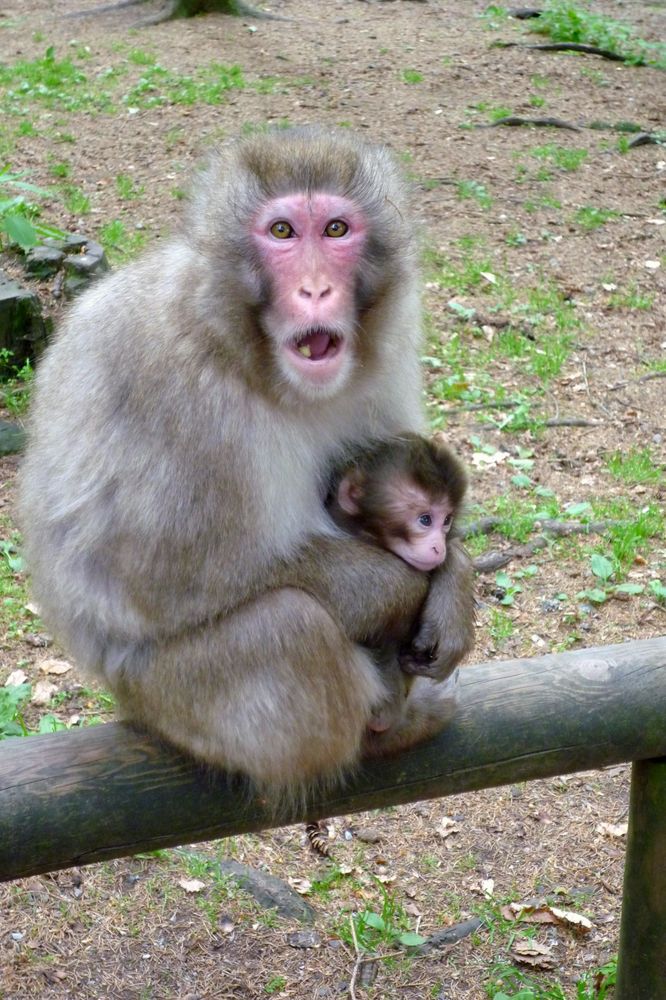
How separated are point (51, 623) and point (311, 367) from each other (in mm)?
967

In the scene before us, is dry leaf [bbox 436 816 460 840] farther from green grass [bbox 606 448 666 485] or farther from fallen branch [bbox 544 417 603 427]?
fallen branch [bbox 544 417 603 427]

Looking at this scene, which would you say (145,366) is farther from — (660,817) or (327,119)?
(327,119)

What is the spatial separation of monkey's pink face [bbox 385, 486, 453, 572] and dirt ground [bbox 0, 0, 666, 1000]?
84cm

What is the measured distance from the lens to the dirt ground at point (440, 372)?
362 cm

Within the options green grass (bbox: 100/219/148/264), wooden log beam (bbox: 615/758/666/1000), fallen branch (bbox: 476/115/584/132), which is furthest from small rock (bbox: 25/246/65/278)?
fallen branch (bbox: 476/115/584/132)

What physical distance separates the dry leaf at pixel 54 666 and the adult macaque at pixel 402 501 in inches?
79.3

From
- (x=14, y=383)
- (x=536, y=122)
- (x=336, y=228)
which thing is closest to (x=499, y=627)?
(x=336, y=228)

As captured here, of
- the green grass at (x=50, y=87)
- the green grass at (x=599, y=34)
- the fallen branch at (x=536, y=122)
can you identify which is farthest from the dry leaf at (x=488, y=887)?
the green grass at (x=599, y=34)

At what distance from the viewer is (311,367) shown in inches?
102

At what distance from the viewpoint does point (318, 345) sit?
2.63 m

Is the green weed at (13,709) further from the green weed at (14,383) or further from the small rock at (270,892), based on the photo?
the green weed at (14,383)

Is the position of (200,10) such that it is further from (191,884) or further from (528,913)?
(528,913)

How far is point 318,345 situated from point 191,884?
6.66 ft

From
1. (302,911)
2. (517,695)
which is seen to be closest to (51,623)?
(517,695)
